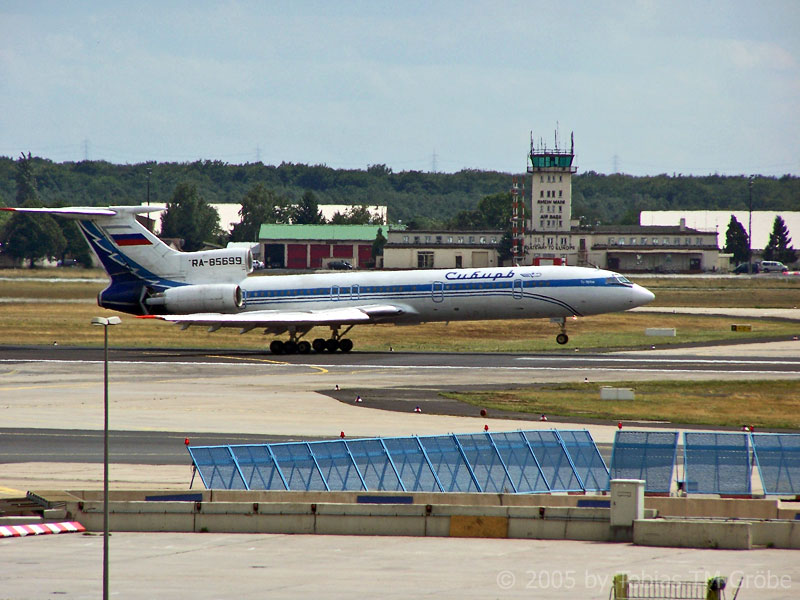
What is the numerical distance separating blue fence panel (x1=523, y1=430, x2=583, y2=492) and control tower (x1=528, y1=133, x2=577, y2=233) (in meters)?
125

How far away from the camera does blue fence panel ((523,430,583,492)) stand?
2445 centimetres

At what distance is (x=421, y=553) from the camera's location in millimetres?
19703

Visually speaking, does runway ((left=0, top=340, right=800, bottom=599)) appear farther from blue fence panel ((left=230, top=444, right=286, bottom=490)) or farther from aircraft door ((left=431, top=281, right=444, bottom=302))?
aircraft door ((left=431, top=281, right=444, bottom=302))

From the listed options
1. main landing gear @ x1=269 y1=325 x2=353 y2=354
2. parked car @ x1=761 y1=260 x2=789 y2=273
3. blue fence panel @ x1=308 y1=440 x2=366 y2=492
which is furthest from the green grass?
parked car @ x1=761 y1=260 x2=789 y2=273

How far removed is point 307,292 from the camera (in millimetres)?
58938

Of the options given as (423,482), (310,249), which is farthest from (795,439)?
(310,249)

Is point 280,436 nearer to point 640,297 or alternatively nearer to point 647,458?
point 647,458

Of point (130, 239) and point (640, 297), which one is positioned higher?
point (130, 239)

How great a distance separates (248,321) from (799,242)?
144145 millimetres

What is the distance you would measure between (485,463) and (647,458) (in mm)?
3745

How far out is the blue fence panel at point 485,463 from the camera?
23.9 metres

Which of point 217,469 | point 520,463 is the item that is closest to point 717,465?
point 520,463

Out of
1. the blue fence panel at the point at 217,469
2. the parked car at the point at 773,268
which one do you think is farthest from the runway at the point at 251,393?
the parked car at the point at 773,268

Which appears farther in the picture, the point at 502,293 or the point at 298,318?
the point at 298,318
